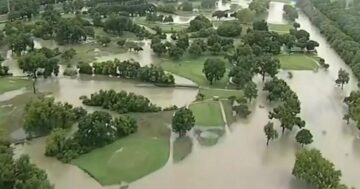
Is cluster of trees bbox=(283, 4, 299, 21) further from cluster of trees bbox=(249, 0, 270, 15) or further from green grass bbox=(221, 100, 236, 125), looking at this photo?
green grass bbox=(221, 100, 236, 125)

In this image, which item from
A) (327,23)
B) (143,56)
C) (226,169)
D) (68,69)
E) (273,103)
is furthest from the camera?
(327,23)

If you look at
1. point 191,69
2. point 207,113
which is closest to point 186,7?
point 191,69

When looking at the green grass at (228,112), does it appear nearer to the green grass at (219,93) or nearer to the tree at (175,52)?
the green grass at (219,93)

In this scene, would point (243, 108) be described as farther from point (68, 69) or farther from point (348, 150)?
point (68, 69)

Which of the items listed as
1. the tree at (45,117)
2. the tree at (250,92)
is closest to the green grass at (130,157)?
the tree at (45,117)

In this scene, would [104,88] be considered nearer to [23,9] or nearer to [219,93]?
[219,93]

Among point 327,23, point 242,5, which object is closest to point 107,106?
point 327,23

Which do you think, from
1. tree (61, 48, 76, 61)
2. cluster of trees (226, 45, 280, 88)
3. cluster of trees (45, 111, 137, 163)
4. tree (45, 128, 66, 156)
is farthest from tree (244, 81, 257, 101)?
tree (61, 48, 76, 61)
